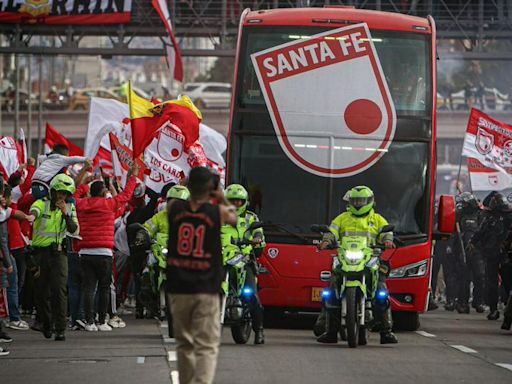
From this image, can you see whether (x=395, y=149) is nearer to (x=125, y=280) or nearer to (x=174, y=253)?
(x=125, y=280)

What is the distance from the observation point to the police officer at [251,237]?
1667 centimetres

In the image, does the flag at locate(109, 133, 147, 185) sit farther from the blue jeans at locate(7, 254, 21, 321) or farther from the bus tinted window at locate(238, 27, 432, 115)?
the blue jeans at locate(7, 254, 21, 321)

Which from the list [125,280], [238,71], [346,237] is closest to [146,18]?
[125,280]

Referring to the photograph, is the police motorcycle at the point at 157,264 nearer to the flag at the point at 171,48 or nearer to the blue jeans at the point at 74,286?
the blue jeans at the point at 74,286

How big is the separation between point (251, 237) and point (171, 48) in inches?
1078

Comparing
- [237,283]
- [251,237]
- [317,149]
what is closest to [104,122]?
[317,149]

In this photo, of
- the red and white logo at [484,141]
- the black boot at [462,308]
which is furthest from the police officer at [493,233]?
the red and white logo at [484,141]

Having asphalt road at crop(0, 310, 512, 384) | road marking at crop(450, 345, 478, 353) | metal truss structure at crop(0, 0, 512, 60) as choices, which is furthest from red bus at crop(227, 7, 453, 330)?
metal truss structure at crop(0, 0, 512, 60)

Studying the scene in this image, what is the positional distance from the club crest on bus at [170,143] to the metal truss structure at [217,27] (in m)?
20.3

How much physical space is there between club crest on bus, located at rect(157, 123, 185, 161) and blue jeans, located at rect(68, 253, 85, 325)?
5720 mm

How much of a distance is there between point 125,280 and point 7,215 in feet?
22.8

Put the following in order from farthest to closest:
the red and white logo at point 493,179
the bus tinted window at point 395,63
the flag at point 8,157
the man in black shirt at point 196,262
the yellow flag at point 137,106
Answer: the red and white logo at point 493,179
the yellow flag at point 137,106
the flag at point 8,157
the bus tinted window at point 395,63
the man in black shirt at point 196,262

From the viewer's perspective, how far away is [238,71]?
19.5m

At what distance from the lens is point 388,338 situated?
17203mm
